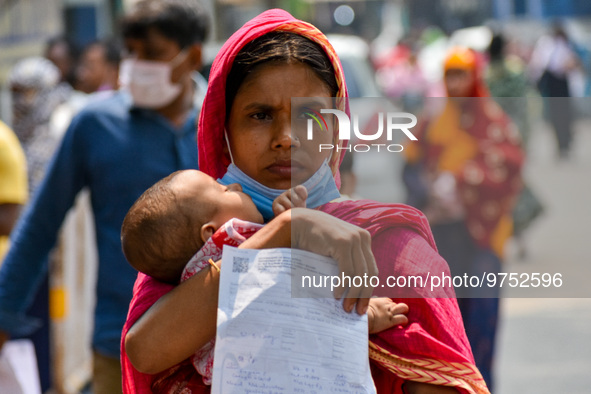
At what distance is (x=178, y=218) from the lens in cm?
168

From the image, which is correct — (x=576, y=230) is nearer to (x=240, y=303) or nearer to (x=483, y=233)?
(x=240, y=303)

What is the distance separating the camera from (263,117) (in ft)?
5.99

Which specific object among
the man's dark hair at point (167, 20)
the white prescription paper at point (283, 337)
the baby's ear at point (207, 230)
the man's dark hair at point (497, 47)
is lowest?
the white prescription paper at point (283, 337)

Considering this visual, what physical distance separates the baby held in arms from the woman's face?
0.30ft

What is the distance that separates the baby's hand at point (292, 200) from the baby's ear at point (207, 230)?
0.12 metres

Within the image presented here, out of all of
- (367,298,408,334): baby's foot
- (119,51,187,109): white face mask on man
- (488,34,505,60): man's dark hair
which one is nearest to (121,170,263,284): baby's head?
(367,298,408,334): baby's foot

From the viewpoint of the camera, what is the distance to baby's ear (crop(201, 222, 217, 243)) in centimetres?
167

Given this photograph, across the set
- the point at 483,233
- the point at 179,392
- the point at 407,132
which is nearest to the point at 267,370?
the point at 179,392

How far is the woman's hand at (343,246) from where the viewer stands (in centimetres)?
153

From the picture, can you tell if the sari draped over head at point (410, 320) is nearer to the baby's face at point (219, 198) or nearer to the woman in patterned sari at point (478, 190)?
the baby's face at point (219, 198)

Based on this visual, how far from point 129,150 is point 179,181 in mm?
1656

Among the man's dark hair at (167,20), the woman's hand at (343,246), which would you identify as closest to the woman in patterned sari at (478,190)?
the man's dark hair at (167,20)

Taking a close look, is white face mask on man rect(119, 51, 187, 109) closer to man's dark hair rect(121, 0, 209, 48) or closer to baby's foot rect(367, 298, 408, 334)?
man's dark hair rect(121, 0, 209, 48)

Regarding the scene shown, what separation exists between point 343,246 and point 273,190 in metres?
0.31
